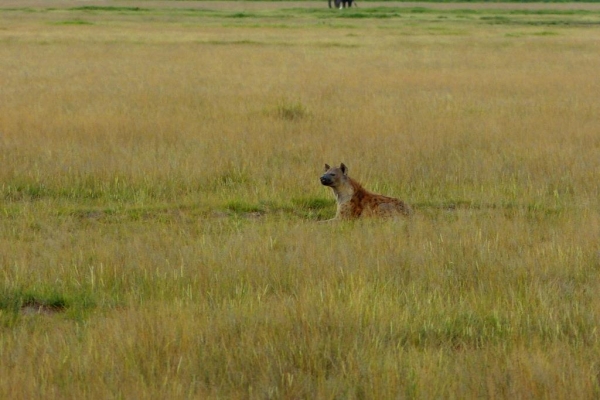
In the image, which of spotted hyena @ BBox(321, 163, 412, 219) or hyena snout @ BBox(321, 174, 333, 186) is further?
hyena snout @ BBox(321, 174, 333, 186)

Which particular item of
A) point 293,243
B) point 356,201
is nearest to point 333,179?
point 356,201

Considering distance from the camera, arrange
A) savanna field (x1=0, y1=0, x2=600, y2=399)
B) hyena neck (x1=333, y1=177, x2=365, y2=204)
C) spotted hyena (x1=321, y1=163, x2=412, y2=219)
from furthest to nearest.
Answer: hyena neck (x1=333, y1=177, x2=365, y2=204)
spotted hyena (x1=321, y1=163, x2=412, y2=219)
savanna field (x1=0, y1=0, x2=600, y2=399)

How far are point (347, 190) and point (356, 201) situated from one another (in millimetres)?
160

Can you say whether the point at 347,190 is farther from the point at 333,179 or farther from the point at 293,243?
the point at 293,243

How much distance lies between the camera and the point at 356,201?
8.97 meters

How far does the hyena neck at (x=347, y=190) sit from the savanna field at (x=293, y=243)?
0.43 metres

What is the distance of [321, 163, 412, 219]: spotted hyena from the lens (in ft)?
28.9

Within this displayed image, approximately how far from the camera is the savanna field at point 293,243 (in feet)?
15.6

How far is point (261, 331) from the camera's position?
17.1 ft

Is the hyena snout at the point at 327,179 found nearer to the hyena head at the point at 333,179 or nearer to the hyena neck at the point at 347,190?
the hyena head at the point at 333,179

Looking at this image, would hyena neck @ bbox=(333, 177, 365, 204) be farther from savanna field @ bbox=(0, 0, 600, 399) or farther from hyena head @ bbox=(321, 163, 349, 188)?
savanna field @ bbox=(0, 0, 600, 399)

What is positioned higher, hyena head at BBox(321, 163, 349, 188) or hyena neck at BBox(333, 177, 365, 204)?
hyena head at BBox(321, 163, 349, 188)

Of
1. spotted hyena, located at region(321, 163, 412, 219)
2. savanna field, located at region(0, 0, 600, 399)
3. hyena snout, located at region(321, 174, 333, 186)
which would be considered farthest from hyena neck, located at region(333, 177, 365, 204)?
savanna field, located at region(0, 0, 600, 399)

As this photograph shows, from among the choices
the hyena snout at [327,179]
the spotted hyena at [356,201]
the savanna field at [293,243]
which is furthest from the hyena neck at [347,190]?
the savanna field at [293,243]
